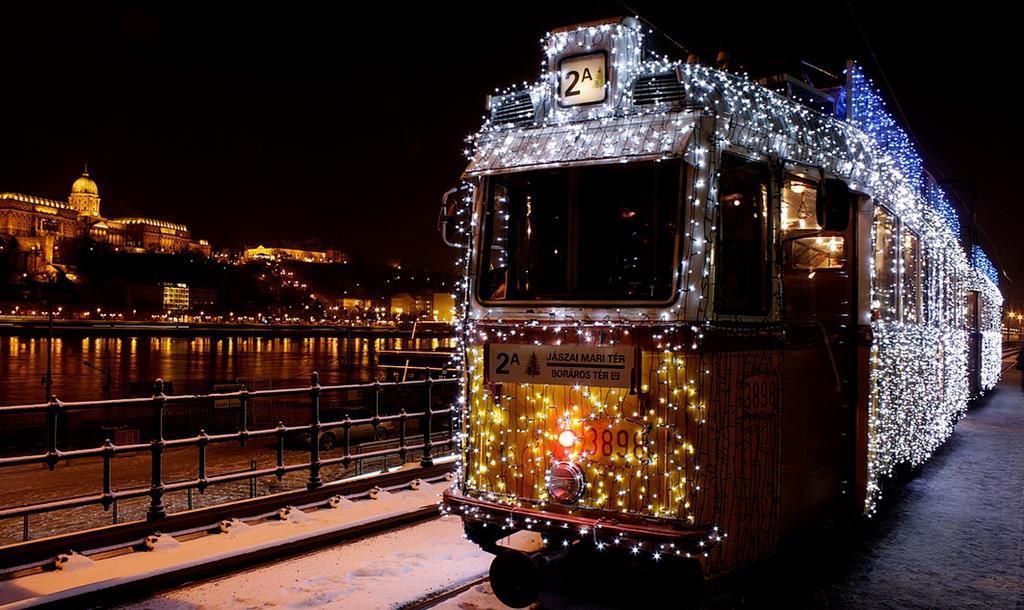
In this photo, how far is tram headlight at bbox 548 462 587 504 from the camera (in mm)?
5254

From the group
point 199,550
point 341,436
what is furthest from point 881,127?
point 341,436

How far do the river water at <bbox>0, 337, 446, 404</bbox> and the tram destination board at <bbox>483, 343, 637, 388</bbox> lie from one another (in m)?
26.9

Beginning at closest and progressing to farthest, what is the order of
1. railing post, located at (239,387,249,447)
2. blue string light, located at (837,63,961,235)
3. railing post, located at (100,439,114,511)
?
1. railing post, located at (100,439,114,511)
2. blue string light, located at (837,63,961,235)
3. railing post, located at (239,387,249,447)

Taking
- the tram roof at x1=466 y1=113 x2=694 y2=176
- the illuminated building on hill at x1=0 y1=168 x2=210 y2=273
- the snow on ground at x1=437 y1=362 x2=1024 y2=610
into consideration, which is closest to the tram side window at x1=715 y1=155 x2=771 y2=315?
the tram roof at x1=466 y1=113 x2=694 y2=176

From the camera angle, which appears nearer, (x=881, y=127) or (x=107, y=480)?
(x=107, y=480)

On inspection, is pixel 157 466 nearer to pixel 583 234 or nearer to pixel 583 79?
pixel 583 234

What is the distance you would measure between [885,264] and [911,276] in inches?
64.3

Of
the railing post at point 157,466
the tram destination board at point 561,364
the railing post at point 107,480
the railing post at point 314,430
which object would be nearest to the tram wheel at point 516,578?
the tram destination board at point 561,364

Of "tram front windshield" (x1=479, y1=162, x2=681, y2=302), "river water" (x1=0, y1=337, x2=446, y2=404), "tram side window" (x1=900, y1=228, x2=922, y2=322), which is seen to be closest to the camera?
"tram front windshield" (x1=479, y1=162, x2=681, y2=302)

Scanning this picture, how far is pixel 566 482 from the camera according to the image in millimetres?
5297

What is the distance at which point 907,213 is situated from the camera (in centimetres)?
926

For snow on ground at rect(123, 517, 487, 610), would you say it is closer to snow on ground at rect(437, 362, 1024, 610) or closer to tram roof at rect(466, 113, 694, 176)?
snow on ground at rect(437, 362, 1024, 610)

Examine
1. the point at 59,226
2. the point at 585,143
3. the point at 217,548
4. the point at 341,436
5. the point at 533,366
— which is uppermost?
the point at 59,226

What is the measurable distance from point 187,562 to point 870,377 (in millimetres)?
6247
